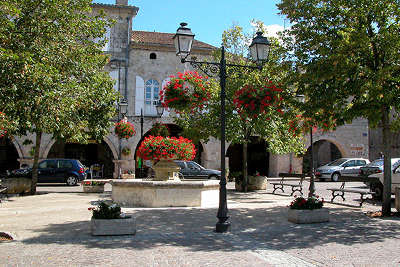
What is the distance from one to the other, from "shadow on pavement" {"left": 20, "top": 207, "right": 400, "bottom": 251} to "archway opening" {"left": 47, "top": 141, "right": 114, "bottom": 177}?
20.0 metres

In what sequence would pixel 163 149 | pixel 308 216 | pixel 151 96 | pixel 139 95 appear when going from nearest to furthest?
pixel 308 216 → pixel 163 149 → pixel 139 95 → pixel 151 96

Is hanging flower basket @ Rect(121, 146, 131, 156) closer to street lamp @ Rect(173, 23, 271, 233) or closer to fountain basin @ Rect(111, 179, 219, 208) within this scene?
fountain basin @ Rect(111, 179, 219, 208)

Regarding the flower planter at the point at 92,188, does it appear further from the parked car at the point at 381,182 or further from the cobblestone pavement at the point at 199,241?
the parked car at the point at 381,182

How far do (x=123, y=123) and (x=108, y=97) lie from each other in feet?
11.5

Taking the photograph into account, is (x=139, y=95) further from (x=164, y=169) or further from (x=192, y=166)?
(x=164, y=169)

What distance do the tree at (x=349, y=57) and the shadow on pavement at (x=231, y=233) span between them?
2272 millimetres

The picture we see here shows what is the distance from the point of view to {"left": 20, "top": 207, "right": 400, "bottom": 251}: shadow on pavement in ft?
22.2

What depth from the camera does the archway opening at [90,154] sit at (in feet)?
95.3

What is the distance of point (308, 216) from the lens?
8797 millimetres

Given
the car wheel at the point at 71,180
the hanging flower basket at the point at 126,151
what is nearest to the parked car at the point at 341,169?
the hanging flower basket at the point at 126,151

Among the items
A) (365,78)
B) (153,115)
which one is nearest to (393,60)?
(365,78)

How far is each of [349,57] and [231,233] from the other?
4.94 meters

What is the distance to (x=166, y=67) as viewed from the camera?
26.9 metres

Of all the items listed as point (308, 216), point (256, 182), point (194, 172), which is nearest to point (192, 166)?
point (194, 172)
